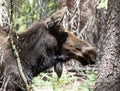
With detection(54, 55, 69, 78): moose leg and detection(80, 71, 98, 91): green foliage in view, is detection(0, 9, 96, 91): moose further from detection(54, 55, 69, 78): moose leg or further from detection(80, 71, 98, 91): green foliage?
detection(80, 71, 98, 91): green foliage

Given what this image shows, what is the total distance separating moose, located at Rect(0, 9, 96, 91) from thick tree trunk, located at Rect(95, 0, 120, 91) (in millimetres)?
1173

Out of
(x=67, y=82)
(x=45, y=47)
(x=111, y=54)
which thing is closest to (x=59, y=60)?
(x=45, y=47)

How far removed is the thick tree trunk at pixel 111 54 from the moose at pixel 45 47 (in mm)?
1173

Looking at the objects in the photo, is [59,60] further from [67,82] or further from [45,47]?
[67,82]

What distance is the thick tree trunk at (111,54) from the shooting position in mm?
5445

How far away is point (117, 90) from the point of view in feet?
18.3

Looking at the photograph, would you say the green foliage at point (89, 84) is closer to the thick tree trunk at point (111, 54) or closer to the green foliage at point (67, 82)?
the green foliage at point (67, 82)

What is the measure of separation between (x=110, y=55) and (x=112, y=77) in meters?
0.33

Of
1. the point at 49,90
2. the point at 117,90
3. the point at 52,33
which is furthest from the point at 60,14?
the point at 49,90

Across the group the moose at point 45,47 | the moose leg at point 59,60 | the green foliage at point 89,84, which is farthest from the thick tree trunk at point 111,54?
the moose leg at point 59,60

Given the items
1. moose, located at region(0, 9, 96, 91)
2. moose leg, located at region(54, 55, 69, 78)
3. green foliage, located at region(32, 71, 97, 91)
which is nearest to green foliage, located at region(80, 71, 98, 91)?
green foliage, located at region(32, 71, 97, 91)

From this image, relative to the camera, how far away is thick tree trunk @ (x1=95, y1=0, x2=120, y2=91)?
5.45m

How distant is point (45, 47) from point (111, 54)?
1637mm

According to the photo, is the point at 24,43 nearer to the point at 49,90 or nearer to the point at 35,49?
the point at 35,49
